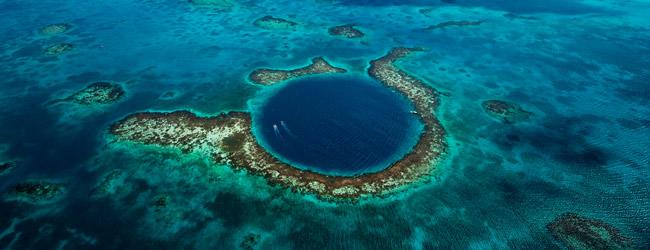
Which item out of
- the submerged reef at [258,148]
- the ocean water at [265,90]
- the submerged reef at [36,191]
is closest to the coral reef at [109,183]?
the ocean water at [265,90]

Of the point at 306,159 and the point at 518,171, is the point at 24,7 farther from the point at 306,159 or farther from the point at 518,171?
the point at 518,171

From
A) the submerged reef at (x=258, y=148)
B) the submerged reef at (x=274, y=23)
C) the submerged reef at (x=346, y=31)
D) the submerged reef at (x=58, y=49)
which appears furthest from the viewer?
the submerged reef at (x=274, y=23)

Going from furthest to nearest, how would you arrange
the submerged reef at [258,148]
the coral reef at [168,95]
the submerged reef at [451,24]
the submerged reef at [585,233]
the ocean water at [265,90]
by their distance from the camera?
the submerged reef at [451,24] < the coral reef at [168,95] < the submerged reef at [258,148] < the ocean water at [265,90] < the submerged reef at [585,233]

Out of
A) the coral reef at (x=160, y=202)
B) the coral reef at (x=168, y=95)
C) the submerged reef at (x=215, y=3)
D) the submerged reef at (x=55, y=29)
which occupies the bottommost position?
the coral reef at (x=160, y=202)

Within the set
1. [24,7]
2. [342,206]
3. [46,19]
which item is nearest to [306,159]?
[342,206]

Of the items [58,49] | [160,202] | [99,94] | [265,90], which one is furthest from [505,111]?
[58,49]

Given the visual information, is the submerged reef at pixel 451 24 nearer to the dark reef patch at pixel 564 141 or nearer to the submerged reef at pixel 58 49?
the dark reef patch at pixel 564 141
